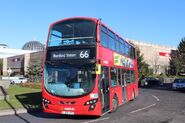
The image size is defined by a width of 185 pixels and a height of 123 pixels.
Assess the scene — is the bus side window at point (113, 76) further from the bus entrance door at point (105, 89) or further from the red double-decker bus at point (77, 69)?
the bus entrance door at point (105, 89)

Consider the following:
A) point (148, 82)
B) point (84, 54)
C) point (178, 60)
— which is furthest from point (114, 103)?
point (178, 60)

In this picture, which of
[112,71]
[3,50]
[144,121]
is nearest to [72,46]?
[112,71]

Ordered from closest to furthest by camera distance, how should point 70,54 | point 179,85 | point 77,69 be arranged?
1. point 77,69
2. point 70,54
3. point 179,85

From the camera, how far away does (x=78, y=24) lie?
15.4m

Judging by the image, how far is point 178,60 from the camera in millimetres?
89750

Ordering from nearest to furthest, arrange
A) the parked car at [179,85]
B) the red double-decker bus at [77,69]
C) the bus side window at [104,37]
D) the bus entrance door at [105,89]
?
the red double-decker bus at [77,69] < the bus entrance door at [105,89] < the bus side window at [104,37] < the parked car at [179,85]

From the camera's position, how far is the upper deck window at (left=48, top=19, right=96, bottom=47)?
1495cm

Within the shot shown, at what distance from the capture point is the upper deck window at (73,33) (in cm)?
1495

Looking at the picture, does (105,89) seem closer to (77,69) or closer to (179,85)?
(77,69)

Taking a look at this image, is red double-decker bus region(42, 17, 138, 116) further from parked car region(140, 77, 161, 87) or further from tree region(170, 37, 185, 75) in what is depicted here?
tree region(170, 37, 185, 75)

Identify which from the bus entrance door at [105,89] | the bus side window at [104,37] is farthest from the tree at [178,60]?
the bus entrance door at [105,89]

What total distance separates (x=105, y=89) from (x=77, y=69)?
1826 millimetres

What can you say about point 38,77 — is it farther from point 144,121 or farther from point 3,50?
point 3,50

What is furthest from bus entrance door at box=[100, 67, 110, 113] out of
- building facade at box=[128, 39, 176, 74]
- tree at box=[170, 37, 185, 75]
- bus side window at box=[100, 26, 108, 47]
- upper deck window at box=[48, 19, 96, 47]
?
tree at box=[170, 37, 185, 75]
